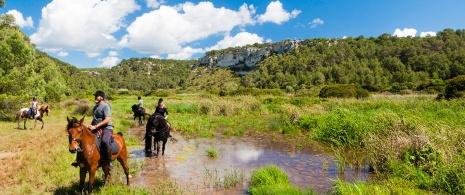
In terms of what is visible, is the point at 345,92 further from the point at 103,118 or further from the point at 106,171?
the point at 103,118

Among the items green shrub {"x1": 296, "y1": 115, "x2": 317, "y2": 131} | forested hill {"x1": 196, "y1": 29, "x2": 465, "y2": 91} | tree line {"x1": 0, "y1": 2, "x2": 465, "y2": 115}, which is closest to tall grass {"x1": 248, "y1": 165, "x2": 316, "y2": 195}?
green shrub {"x1": 296, "y1": 115, "x2": 317, "y2": 131}

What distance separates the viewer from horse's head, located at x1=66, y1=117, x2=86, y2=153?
5848mm

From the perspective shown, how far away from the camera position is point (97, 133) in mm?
6992

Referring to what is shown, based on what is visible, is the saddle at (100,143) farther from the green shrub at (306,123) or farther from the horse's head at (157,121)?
the green shrub at (306,123)

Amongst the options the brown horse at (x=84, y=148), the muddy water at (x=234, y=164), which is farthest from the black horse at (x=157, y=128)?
the brown horse at (x=84, y=148)

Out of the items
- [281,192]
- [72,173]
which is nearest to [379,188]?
[281,192]

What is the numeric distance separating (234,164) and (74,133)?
6.44 meters

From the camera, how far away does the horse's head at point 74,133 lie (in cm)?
585

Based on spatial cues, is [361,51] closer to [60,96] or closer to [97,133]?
[60,96]

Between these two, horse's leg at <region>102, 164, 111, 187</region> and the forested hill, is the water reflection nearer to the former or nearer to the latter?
horse's leg at <region>102, 164, 111, 187</region>

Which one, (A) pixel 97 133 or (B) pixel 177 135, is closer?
(A) pixel 97 133

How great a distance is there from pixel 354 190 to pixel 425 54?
11931 centimetres

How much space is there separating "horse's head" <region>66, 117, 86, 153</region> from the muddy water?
2.75 meters

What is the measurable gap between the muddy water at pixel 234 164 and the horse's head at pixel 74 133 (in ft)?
9.02
